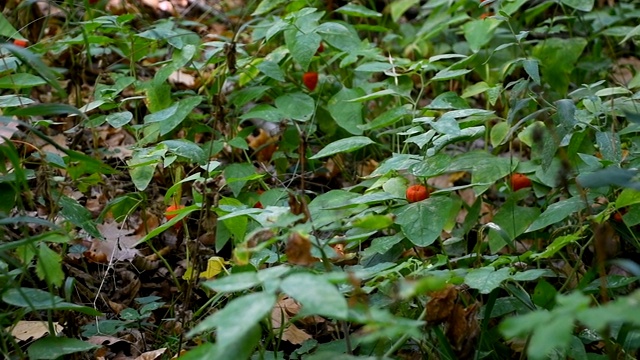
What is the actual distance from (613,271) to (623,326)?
0.69m

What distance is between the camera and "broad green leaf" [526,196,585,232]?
1.74 m

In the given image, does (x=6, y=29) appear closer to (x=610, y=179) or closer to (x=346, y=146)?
(x=346, y=146)

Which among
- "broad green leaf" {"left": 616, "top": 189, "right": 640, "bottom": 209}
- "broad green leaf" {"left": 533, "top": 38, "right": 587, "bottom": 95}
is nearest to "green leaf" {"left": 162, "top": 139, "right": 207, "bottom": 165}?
"broad green leaf" {"left": 616, "top": 189, "right": 640, "bottom": 209}

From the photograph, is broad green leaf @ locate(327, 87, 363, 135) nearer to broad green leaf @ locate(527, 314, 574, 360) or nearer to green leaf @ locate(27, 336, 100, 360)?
green leaf @ locate(27, 336, 100, 360)

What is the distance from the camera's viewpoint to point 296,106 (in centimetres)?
236

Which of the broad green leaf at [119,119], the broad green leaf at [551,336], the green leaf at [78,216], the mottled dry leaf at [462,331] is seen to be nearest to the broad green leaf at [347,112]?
the broad green leaf at [119,119]

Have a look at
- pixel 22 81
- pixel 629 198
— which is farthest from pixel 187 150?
pixel 629 198

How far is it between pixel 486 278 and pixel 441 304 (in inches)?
5.5

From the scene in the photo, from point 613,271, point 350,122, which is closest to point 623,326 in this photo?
point 613,271

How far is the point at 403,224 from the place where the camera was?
177 centimetres

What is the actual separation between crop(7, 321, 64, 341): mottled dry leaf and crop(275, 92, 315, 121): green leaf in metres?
0.91

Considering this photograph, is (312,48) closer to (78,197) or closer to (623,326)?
(78,197)

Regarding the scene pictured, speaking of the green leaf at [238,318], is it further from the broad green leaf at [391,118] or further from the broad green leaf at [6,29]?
the broad green leaf at [6,29]

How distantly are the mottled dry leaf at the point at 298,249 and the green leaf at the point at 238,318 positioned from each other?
0.58 ft
